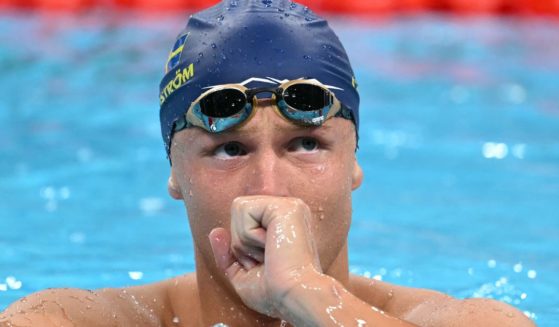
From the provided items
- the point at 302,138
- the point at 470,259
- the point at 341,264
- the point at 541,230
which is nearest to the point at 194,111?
the point at 302,138

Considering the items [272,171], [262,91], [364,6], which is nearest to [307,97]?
[262,91]

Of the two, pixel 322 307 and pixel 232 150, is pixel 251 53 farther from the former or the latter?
pixel 322 307

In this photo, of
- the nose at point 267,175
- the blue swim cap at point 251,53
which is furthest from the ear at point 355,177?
the nose at point 267,175

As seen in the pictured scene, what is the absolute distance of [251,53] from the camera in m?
2.59

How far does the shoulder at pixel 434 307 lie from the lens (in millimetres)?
2430

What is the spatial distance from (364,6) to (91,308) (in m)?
8.18

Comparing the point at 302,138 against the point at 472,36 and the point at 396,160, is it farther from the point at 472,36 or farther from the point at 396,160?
the point at 472,36

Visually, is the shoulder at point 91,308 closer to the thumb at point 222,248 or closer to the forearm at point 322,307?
the thumb at point 222,248

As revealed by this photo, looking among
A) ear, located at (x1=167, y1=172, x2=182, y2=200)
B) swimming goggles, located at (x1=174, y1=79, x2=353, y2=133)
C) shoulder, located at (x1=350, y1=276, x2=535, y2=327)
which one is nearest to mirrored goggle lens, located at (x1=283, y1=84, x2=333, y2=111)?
swimming goggles, located at (x1=174, y1=79, x2=353, y2=133)

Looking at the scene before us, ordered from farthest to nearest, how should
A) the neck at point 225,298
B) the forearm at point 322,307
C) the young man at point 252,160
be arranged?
the neck at point 225,298 → the young man at point 252,160 → the forearm at point 322,307

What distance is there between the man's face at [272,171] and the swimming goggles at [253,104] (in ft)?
0.07

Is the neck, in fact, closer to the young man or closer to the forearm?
the young man

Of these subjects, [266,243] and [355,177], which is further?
[355,177]

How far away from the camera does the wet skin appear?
81.4 inches
